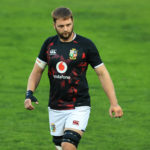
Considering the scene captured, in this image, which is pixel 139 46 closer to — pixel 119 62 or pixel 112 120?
pixel 119 62

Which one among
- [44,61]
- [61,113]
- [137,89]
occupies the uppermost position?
[44,61]

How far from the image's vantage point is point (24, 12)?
2573cm

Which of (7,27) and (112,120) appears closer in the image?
(112,120)

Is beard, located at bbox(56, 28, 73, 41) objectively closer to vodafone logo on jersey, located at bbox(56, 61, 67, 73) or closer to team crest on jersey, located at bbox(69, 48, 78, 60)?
team crest on jersey, located at bbox(69, 48, 78, 60)

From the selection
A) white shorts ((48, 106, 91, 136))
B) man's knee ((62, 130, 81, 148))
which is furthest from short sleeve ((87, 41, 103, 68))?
man's knee ((62, 130, 81, 148))

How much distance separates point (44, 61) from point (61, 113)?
70 centimetres

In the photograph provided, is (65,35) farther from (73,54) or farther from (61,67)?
(61,67)

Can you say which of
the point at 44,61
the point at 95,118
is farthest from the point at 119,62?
the point at 44,61

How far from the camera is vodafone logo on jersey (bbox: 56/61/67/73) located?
765cm

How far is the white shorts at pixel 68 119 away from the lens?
7.67 m

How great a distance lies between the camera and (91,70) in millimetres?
17578

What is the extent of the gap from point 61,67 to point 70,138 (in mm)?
889

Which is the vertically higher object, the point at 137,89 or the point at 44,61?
the point at 44,61

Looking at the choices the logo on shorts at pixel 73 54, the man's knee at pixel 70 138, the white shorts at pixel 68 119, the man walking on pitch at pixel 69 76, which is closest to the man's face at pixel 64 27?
the man walking on pitch at pixel 69 76
